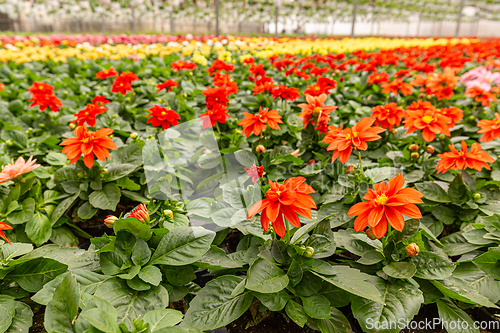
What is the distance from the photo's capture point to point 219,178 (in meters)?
1.89

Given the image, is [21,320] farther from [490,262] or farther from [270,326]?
[490,262]

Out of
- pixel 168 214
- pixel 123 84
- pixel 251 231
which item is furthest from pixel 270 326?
pixel 123 84

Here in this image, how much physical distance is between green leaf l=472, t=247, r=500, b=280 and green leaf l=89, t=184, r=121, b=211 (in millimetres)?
1655

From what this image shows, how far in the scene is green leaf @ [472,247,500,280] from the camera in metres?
1.12

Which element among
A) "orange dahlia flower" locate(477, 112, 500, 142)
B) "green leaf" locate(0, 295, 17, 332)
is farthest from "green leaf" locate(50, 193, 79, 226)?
"orange dahlia flower" locate(477, 112, 500, 142)

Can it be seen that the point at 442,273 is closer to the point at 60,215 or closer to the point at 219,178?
the point at 219,178

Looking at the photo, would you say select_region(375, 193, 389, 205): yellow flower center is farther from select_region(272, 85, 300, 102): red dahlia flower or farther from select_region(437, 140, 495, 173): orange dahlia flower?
select_region(272, 85, 300, 102): red dahlia flower

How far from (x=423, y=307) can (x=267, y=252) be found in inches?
30.5

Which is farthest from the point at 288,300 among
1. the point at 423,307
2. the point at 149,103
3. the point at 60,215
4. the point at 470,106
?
the point at 470,106

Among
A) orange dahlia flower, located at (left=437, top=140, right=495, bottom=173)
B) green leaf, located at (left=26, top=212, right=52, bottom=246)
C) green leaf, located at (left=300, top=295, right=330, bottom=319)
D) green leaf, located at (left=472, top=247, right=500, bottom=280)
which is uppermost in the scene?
orange dahlia flower, located at (left=437, top=140, right=495, bottom=173)

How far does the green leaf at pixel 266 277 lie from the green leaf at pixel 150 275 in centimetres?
33

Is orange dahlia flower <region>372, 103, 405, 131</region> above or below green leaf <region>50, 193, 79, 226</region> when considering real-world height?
above

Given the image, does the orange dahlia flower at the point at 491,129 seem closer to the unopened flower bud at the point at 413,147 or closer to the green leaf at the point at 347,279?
the unopened flower bud at the point at 413,147

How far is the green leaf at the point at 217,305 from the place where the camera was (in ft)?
3.22
